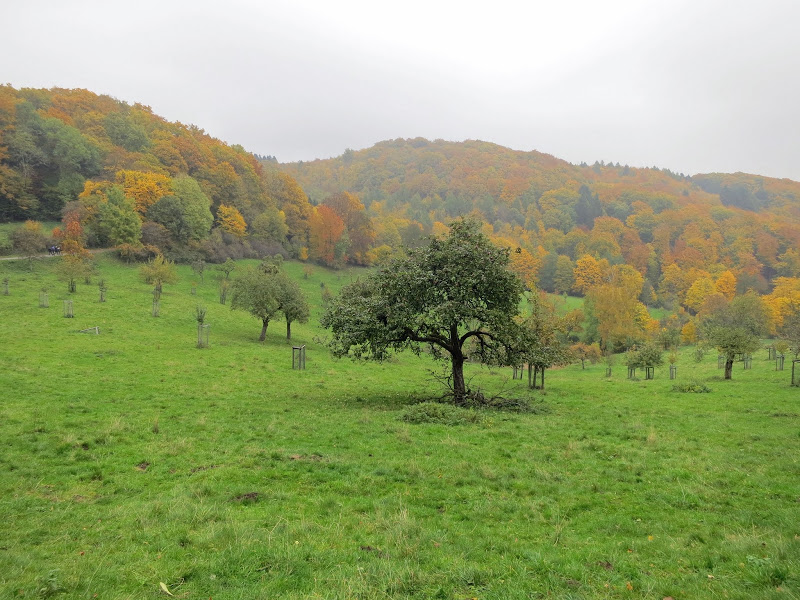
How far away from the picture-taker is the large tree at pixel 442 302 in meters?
20.5

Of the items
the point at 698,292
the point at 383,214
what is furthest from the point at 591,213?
the point at 383,214

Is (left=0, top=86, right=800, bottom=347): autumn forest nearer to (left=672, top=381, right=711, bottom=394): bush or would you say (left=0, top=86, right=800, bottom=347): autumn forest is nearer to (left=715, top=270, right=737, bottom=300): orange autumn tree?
(left=715, top=270, right=737, bottom=300): orange autumn tree

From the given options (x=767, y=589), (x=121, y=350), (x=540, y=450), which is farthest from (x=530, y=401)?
(x=121, y=350)

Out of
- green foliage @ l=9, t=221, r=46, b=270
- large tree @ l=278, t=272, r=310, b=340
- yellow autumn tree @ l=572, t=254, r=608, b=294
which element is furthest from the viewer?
yellow autumn tree @ l=572, t=254, r=608, b=294

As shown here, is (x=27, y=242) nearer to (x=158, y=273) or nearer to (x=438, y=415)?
(x=158, y=273)

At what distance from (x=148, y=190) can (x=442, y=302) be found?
226 feet

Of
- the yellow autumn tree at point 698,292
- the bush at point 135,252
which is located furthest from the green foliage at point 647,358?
the yellow autumn tree at point 698,292

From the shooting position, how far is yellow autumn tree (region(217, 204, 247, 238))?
84250 mm

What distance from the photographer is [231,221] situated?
84812 mm

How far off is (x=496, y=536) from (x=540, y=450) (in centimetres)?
651

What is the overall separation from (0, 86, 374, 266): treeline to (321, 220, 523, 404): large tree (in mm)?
52658

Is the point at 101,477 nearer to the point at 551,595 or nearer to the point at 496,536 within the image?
the point at 496,536

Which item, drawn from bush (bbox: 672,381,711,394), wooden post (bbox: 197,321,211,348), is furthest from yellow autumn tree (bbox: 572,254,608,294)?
wooden post (bbox: 197,321,211,348)

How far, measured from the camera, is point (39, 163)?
77.2 m
